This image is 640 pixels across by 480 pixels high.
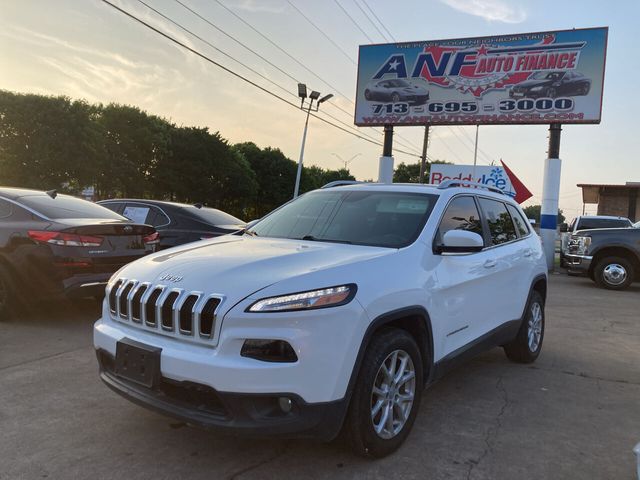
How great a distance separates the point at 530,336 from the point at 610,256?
8.38 m

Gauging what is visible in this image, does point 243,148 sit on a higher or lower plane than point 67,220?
higher

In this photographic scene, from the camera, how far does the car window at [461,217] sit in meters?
3.80

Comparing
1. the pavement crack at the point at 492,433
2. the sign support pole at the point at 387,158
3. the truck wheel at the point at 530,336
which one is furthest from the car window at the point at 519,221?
the sign support pole at the point at 387,158

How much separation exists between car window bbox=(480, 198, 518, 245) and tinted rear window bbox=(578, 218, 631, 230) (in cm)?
1246

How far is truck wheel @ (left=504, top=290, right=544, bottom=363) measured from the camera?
5.08m

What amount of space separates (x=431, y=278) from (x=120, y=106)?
143 feet

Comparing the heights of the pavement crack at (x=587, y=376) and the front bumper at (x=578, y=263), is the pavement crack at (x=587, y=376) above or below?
below

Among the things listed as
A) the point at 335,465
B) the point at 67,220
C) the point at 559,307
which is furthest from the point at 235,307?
the point at 559,307

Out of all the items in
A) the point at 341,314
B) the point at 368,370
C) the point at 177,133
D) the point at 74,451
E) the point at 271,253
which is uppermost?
the point at 177,133

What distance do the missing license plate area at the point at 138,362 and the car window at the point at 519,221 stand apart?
384 cm

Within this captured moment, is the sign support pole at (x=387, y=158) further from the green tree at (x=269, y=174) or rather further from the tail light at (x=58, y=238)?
the green tree at (x=269, y=174)

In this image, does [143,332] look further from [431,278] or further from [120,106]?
[120,106]

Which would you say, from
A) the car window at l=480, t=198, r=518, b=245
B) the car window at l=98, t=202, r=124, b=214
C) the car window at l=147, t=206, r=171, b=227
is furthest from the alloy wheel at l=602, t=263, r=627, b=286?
the car window at l=98, t=202, r=124, b=214

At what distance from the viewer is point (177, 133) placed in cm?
4547
